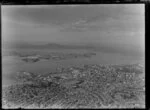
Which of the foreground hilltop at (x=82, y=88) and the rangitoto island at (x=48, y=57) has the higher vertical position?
the rangitoto island at (x=48, y=57)

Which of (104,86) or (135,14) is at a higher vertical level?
(135,14)

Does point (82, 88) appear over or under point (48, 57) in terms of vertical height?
under

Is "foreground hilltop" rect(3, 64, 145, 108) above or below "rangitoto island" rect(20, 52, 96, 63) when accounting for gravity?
below

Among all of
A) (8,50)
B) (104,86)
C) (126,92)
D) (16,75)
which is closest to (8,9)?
(8,50)

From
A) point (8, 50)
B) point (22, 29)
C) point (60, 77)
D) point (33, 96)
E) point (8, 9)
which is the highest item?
point (8, 9)

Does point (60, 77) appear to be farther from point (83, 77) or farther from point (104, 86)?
point (104, 86)

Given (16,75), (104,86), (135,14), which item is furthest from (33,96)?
(135,14)

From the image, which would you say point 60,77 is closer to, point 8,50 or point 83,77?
point 83,77
